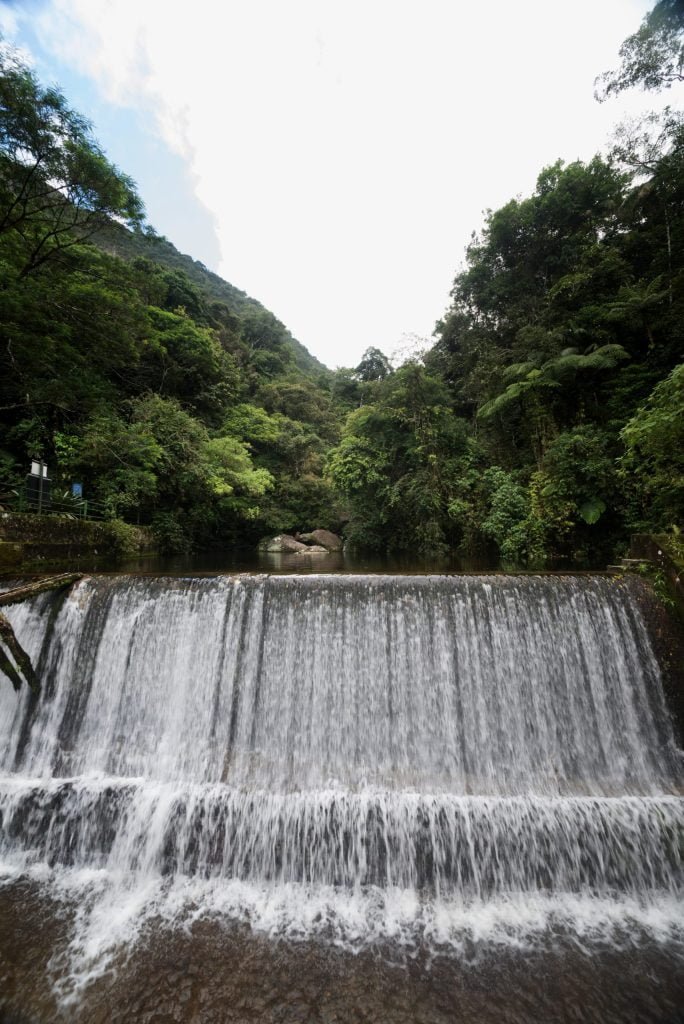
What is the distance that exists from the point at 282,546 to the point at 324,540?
2124 millimetres

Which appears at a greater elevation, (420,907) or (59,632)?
(59,632)

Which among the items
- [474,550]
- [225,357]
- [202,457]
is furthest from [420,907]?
[225,357]

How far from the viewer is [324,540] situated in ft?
65.6

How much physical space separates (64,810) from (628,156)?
20.6 meters

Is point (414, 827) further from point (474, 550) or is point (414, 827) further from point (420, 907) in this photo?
point (474, 550)

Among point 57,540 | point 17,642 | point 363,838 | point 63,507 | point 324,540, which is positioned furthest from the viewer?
point 324,540

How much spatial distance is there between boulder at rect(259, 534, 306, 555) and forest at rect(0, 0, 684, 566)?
213 centimetres

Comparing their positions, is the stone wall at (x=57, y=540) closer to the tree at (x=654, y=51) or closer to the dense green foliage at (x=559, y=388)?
the dense green foliage at (x=559, y=388)

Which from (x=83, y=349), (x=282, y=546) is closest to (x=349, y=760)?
(x=83, y=349)

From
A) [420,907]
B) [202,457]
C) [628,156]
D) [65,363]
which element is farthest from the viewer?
[202,457]

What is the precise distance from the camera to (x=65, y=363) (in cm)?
1136

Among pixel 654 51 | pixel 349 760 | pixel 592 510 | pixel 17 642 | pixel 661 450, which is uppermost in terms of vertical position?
pixel 654 51

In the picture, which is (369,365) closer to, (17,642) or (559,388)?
(559,388)

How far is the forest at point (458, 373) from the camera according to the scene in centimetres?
969
